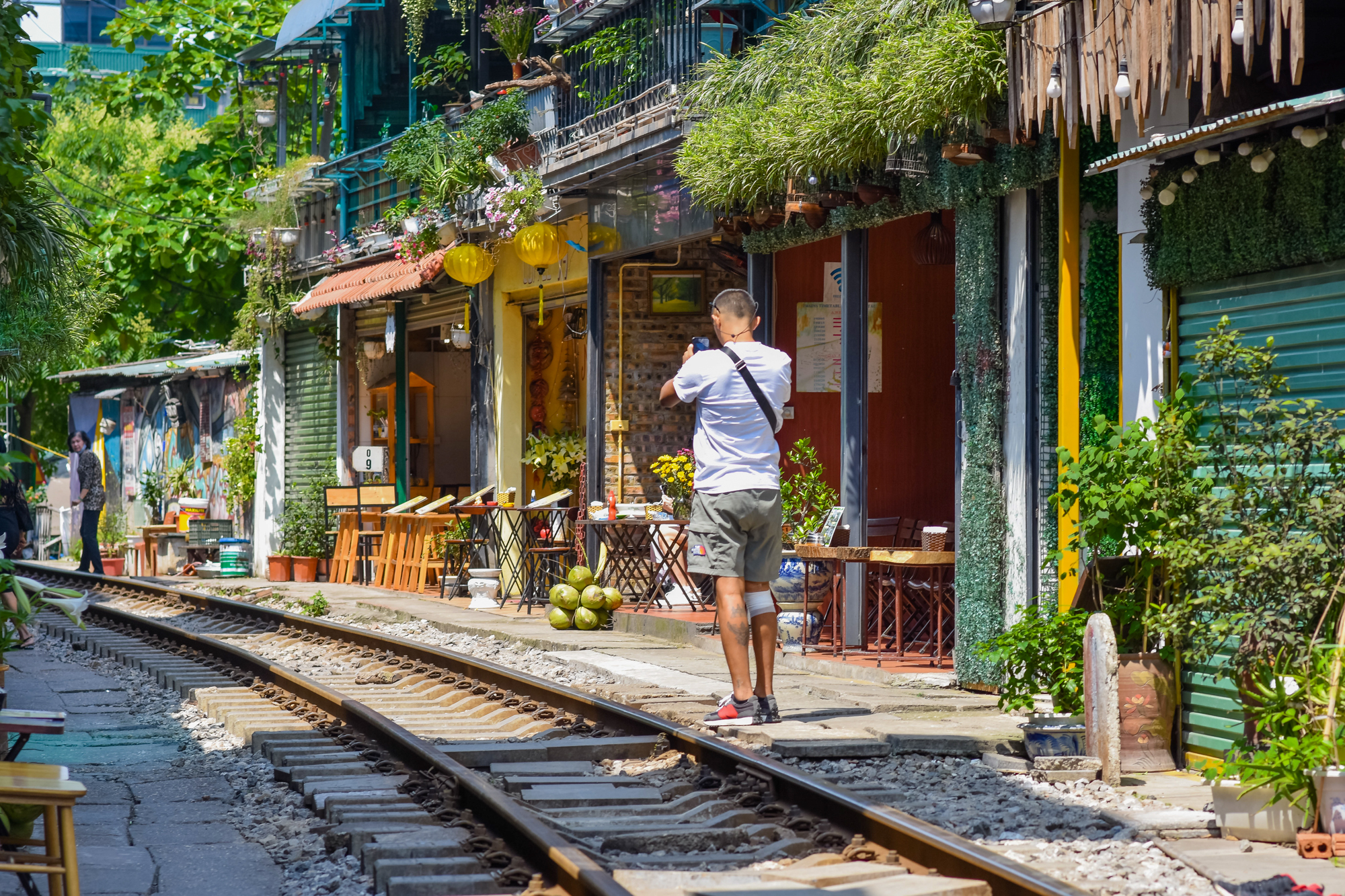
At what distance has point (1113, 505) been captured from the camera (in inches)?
284

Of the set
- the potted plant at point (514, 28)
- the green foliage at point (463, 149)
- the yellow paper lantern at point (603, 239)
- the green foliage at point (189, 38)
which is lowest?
the yellow paper lantern at point (603, 239)

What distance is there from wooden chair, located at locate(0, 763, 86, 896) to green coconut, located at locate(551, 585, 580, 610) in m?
9.68

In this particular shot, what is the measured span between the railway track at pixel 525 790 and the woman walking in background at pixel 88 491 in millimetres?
12545

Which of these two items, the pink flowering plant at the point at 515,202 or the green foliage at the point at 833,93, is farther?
the pink flowering plant at the point at 515,202

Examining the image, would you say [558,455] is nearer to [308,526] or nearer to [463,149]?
[463,149]

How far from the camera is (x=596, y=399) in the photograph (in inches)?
635

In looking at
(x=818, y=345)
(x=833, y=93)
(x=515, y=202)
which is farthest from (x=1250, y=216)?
(x=515, y=202)

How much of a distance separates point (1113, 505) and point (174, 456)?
2689 cm

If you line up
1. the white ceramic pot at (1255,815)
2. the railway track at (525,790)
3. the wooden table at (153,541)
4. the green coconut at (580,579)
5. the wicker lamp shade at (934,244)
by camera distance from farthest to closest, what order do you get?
the wooden table at (153,541) → the green coconut at (580,579) → the wicker lamp shade at (934,244) → the white ceramic pot at (1255,815) → the railway track at (525,790)

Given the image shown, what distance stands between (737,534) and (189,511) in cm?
2069

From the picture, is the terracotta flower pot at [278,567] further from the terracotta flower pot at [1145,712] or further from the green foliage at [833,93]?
the terracotta flower pot at [1145,712]

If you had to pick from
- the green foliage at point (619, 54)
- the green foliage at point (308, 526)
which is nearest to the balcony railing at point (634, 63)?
the green foliage at point (619, 54)

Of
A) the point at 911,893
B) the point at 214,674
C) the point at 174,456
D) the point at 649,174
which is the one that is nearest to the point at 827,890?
the point at 911,893

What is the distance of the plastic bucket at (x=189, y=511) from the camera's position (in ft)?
82.5
